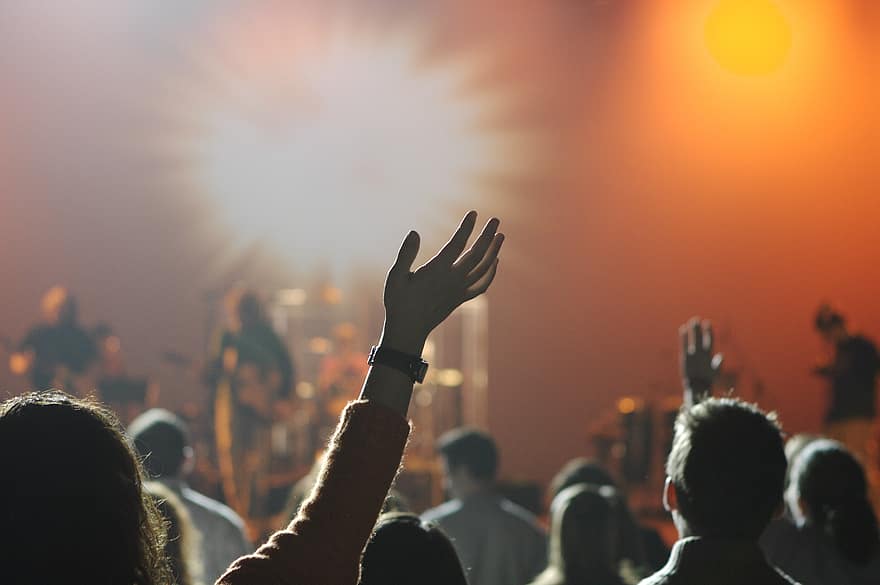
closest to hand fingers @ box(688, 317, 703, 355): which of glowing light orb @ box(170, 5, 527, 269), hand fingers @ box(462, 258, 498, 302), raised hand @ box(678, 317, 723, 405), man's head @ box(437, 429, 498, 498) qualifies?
raised hand @ box(678, 317, 723, 405)

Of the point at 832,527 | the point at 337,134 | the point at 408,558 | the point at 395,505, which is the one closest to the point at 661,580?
the point at 408,558

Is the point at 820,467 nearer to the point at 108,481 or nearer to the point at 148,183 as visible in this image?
the point at 108,481

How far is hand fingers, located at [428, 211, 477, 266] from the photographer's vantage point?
132 cm

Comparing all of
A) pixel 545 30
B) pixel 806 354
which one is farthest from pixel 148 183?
pixel 806 354

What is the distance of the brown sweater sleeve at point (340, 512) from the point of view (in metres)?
1.21

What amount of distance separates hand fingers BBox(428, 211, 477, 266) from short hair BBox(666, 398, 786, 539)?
0.79 metres

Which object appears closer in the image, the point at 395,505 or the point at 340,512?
the point at 340,512

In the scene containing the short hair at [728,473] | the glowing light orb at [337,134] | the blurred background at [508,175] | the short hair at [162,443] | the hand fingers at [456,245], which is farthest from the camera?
the glowing light orb at [337,134]

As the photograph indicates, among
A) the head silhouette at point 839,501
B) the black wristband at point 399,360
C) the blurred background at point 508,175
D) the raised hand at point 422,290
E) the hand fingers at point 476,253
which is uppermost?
the blurred background at point 508,175

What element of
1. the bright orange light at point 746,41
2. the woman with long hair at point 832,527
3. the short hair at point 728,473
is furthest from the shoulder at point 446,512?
the bright orange light at point 746,41

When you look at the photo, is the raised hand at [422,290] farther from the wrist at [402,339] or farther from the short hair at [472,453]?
the short hair at [472,453]

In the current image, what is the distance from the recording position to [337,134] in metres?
12.9

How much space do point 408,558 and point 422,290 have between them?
0.79 metres

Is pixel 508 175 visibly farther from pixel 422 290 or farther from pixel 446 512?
pixel 422 290
